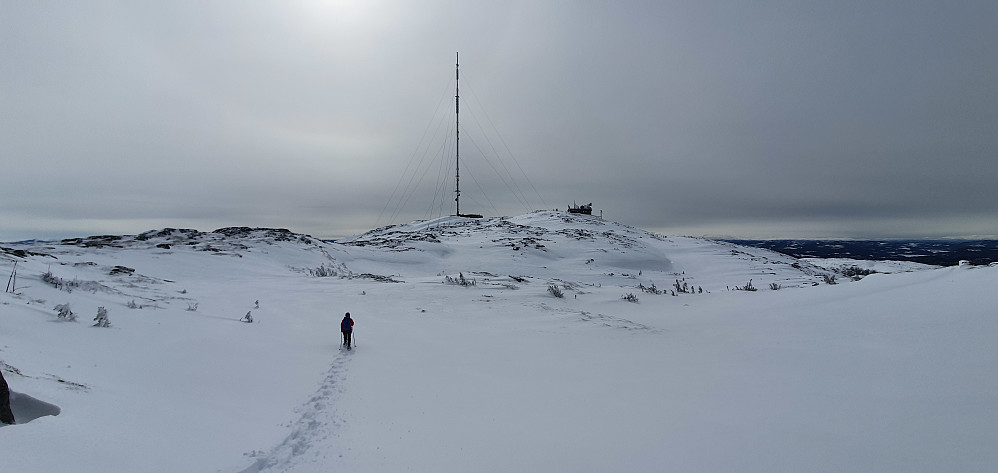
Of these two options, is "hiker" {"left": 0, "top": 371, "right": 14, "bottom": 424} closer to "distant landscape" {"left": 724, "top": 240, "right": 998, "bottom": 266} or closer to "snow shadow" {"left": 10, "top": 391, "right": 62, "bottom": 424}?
"snow shadow" {"left": 10, "top": 391, "right": 62, "bottom": 424}

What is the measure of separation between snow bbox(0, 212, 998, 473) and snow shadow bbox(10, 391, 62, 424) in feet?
0.04

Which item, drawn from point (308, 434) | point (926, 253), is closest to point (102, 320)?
point (308, 434)

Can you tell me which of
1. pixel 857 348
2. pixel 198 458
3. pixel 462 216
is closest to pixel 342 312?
pixel 198 458

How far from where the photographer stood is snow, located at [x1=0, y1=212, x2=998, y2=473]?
309 centimetres

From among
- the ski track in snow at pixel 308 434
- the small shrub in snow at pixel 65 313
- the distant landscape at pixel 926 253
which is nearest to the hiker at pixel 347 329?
the ski track in snow at pixel 308 434

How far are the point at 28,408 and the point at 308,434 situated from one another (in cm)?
210

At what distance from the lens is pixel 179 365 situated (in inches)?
203

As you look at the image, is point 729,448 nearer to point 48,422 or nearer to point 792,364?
point 792,364

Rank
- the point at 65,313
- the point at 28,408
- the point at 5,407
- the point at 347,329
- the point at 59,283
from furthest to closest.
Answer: the point at 59,283 < the point at 347,329 < the point at 65,313 < the point at 28,408 < the point at 5,407

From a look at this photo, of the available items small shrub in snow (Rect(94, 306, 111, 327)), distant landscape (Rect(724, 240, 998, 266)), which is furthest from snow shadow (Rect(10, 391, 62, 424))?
distant landscape (Rect(724, 240, 998, 266))

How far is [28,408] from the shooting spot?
10.4 ft

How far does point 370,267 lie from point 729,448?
1884 cm

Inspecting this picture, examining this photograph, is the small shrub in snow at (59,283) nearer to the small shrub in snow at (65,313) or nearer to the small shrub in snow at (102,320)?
the small shrub in snow at (65,313)

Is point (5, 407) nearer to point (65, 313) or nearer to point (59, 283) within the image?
point (65, 313)
